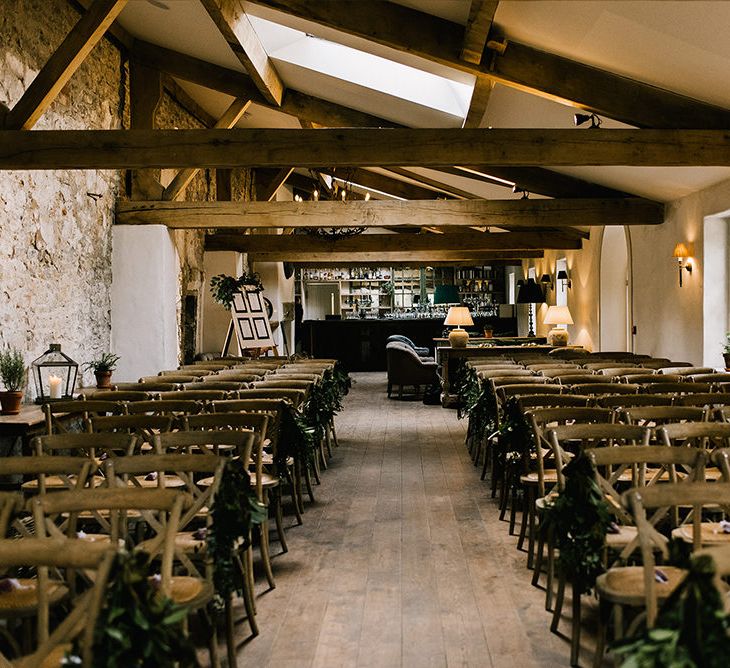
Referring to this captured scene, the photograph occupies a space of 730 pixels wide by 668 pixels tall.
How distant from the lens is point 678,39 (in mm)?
5734

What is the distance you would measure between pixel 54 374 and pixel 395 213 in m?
4.89

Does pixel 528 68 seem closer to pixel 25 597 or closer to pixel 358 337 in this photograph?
pixel 25 597

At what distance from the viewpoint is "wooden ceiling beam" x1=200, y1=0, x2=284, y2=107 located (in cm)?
728

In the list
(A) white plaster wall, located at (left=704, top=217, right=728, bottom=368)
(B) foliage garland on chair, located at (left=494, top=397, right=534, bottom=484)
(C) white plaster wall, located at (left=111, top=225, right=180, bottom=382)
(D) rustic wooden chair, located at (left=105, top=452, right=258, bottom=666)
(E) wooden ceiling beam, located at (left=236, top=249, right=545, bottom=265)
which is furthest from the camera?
(E) wooden ceiling beam, located at (left=236, top=249, right=545, bottom=265)

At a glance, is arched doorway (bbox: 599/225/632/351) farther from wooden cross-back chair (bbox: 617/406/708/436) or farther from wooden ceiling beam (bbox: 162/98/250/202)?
wooden cross-back chair (bbox: 617/406/708/436)

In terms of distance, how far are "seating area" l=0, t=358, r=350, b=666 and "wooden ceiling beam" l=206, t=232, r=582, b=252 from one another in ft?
25.5

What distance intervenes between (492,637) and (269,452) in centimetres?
264

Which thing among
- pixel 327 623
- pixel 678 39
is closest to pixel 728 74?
pixel 678 39

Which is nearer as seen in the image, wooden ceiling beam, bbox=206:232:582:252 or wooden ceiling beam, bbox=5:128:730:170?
wooden ceiling beam, bbox=5:128:730:170

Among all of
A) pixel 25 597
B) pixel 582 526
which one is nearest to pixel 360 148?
pixel 582 526

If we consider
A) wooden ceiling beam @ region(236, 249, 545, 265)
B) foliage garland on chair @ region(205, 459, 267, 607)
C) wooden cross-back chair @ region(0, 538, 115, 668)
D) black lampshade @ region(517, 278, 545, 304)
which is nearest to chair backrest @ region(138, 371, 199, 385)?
foliage garland on chair @ region(205, 459, 267, 607)

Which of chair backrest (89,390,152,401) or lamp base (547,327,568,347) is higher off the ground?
lamp base (547,327,568,347)

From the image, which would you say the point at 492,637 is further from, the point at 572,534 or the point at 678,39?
the point at 678,39

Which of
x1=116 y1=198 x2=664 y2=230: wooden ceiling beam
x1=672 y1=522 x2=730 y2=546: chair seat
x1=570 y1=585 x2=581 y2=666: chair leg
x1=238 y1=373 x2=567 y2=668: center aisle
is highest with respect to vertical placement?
x1=116 y1=198 x2=664 y2=230: wooden ceiling beam
